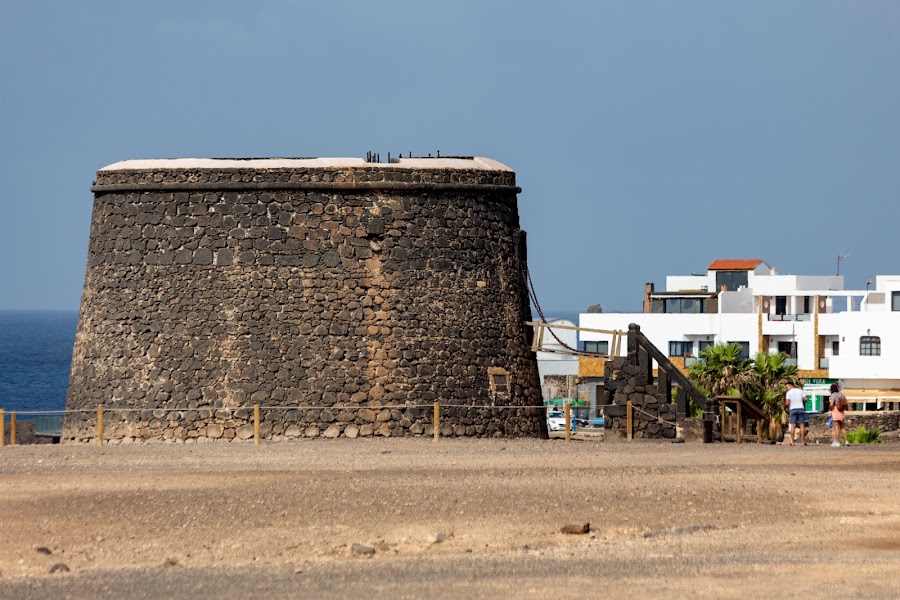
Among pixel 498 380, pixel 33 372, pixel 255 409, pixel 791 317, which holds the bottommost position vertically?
pixel 255 409

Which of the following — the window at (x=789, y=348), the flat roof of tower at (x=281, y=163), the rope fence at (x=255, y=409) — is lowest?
the rope fence at (x=255, y=409)

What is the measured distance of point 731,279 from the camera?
85.8 meters

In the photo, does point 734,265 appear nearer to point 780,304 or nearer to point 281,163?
point 780,304

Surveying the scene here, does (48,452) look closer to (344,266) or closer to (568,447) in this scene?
(344,266)

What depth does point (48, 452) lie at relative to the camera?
86.8ft

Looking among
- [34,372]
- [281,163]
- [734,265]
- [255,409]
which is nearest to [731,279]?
[734,265]

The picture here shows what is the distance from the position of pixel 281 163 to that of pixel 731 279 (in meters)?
58.4

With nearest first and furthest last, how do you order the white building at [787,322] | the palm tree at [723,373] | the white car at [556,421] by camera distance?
the palm tree at [723,373] → the white car at [556,421] → the white building at [787,322]

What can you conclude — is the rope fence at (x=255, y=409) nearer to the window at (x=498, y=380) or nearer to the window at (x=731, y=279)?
the window at (x=498, y=380)

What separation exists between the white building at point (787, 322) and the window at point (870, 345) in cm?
4

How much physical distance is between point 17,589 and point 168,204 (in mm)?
14951

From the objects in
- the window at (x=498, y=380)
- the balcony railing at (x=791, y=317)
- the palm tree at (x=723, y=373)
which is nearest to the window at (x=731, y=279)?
the balcony railing at (x=791, y=317)

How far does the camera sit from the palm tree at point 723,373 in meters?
45.0

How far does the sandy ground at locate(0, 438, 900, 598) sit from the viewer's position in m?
15.1
